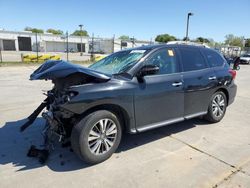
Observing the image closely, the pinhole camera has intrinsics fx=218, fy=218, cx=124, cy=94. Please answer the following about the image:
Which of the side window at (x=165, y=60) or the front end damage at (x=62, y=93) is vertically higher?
the side window at (x=165, y=60)

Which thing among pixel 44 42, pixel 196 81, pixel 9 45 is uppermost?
pixel 44 42

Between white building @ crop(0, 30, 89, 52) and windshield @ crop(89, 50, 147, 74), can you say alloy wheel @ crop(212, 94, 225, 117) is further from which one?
white building @ crop(0, 30, 89, 52)

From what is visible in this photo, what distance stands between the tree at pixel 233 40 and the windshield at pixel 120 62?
252 ft

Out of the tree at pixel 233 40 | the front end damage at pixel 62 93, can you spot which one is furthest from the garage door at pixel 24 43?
the tree at pixel 233 40

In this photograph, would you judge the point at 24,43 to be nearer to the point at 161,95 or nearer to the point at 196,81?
the point at 196,81

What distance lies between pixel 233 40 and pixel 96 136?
84.0 meters

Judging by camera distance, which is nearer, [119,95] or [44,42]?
[119,95]

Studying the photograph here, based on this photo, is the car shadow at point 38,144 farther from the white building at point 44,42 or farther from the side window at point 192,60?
the white building at point 44,42

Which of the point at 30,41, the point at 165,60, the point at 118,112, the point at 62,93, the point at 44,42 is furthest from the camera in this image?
the point at 30,41

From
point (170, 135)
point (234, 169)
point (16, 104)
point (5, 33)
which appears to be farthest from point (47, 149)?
point (5, 33)

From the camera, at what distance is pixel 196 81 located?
13.9ft

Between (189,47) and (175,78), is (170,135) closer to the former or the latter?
(175,78)

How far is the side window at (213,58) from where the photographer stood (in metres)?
4.77

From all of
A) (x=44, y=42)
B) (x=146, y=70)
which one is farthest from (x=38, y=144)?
(x=44, y=42)
